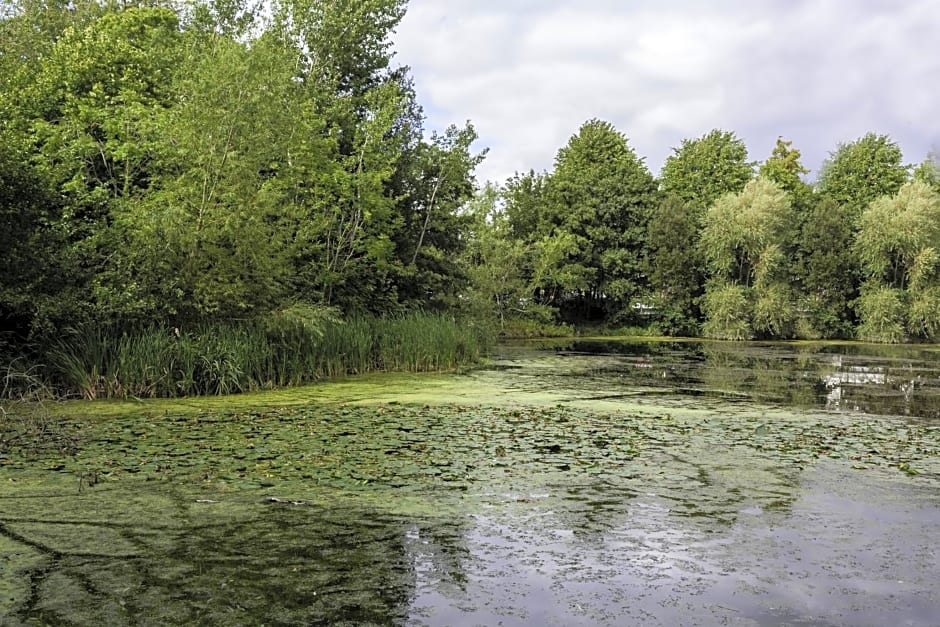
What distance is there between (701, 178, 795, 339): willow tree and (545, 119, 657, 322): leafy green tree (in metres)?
3.40

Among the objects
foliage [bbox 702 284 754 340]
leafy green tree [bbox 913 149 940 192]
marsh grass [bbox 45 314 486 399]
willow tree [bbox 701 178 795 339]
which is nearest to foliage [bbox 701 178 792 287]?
willow tree [bbox 701 178 795 339]

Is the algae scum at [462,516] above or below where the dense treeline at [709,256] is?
below

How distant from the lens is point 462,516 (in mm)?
4922

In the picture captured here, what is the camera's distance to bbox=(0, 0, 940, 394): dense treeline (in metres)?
10.4

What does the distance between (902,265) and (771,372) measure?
19.1 m

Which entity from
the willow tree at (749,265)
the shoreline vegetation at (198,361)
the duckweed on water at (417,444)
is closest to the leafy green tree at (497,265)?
the willow tree at (749,265)

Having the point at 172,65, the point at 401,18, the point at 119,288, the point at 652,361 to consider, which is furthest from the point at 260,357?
the point at 401,18

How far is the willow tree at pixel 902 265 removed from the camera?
2969cm

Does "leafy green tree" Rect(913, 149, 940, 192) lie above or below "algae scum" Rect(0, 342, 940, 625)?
above

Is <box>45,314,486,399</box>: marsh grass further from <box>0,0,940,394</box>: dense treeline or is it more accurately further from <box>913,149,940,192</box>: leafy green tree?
<box>913,149,940,192</box>: leafy green tree

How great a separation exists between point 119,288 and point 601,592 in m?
8.72

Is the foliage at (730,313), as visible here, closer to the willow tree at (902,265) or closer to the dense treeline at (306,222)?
the dense treeline at (306,222)

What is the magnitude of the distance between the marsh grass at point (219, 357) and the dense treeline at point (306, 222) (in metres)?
0.06

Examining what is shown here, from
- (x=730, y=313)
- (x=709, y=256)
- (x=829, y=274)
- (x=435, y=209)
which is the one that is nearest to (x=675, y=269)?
(x=709, y=256)
